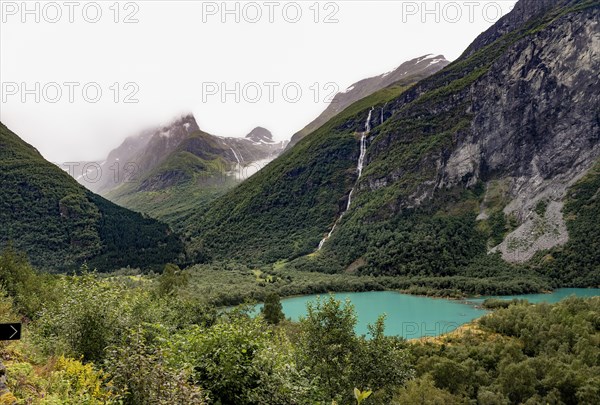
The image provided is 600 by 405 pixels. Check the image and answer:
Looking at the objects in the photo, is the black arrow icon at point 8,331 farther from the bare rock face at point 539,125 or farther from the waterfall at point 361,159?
the waterfall at point 361,159

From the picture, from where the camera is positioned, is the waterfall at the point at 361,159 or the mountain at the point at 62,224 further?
the waterfall at the point at 361,159

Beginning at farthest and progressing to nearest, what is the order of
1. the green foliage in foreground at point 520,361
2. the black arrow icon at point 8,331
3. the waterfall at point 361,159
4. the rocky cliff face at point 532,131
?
1. the waterfall at point 361,159
2. the rocky cliff face at point 532,131
3. the green foliage in foreground at point 520,361
4. the black arrow icon at point 8,331

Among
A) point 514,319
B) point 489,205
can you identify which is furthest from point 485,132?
point 514,319

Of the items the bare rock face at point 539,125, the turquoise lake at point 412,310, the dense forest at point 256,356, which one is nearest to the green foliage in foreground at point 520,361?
the dense forest at point 256,356

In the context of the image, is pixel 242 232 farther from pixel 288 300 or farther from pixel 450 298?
pixel 450 298

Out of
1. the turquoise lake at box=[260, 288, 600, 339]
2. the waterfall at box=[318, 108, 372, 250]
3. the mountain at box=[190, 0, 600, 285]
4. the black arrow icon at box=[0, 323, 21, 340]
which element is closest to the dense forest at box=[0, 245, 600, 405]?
the black arrow icon at box=[0, 323, 21, 340]

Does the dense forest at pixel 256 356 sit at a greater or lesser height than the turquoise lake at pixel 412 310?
greater
